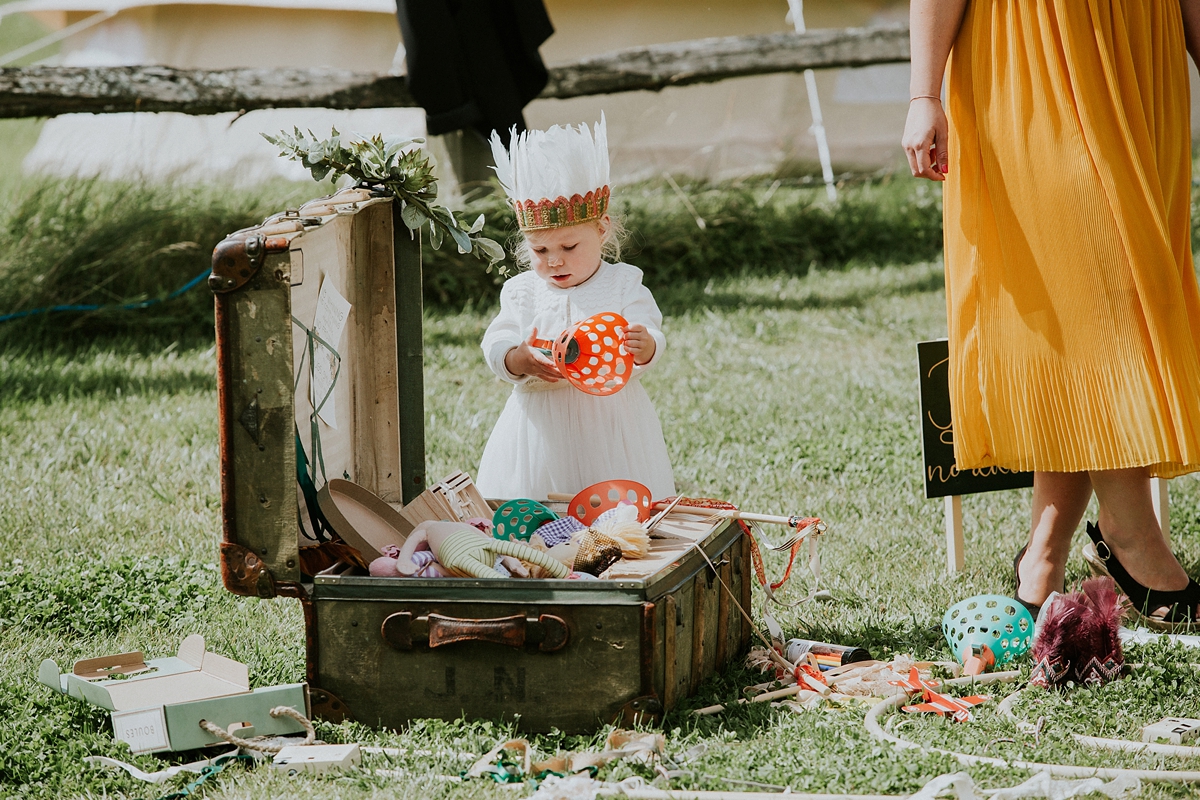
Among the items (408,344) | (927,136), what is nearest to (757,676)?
(408,344)

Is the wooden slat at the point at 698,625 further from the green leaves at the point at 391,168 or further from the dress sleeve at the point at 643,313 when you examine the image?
the green leaves at the point at 391,168

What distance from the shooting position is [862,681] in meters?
2.69

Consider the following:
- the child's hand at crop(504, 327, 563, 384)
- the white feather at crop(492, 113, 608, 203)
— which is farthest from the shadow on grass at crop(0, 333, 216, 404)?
the white feather at crop(492, 113, 608, 203)

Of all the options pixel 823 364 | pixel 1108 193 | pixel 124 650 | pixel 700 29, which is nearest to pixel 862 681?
pixel 1108 193

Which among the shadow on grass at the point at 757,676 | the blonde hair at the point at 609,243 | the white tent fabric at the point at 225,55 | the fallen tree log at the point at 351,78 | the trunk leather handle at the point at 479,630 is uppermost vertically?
the white tent fabric at the point at 225,55

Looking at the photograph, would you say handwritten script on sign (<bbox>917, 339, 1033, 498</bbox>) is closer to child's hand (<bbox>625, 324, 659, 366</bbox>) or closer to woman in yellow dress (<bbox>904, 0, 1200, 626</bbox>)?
woman in yellow dress (<bbox>904, 0, 1200, 626</bbox>)

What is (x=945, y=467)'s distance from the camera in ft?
11.1

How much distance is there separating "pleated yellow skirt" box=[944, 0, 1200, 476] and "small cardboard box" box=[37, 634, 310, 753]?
5.61ft

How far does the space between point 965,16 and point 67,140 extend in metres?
9.12

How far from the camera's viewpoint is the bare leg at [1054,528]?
119 inches

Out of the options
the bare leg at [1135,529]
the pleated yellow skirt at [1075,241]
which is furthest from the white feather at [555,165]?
the bare leg at [1135,529]

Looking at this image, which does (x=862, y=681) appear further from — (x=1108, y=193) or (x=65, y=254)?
(x=65, y=254)

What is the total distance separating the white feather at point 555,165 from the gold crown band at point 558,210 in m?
0.01

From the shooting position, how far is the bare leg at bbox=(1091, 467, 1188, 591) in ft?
9.50
